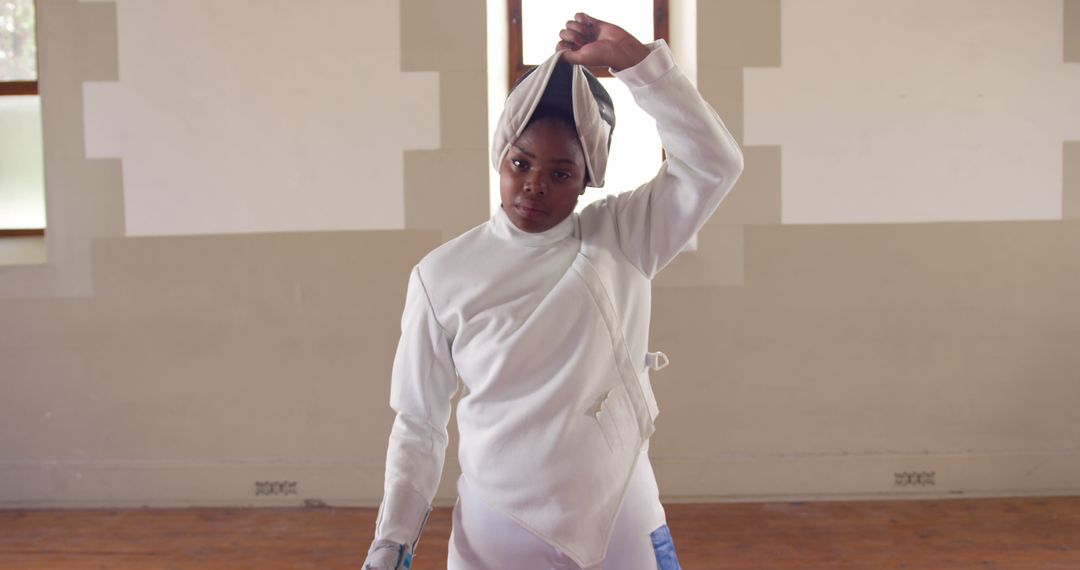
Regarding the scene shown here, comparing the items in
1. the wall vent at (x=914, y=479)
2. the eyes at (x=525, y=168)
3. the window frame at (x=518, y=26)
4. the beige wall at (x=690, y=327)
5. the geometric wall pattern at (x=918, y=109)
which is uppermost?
the window frame at (x=518, y=26)

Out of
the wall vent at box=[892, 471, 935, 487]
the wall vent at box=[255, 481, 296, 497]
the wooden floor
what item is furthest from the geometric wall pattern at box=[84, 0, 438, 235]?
the wall vent at box=[892, 471, 935, 487]

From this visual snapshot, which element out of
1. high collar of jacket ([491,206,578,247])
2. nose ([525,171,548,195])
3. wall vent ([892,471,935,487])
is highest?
nose ([525,171,548,195])

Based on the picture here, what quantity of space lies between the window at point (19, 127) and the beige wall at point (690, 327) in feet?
1.26

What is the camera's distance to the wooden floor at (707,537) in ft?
8.75

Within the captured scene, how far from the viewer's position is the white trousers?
1.00m

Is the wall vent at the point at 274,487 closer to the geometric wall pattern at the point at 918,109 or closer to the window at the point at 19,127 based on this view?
the window at the point at 19,127

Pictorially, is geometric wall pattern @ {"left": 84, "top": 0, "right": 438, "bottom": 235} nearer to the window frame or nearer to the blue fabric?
the window frame

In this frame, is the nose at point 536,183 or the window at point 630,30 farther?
the window at point 630,30

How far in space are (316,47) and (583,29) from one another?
8.17 ft

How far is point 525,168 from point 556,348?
0.24 m

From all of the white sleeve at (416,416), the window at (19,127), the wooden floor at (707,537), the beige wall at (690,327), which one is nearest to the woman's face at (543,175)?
the white sleeve at (416,416)

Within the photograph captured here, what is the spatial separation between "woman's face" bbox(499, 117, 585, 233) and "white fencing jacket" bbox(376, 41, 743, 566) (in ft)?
0.07

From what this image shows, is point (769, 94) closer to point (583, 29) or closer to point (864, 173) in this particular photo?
point (864, 173)

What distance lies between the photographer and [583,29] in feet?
3.45
